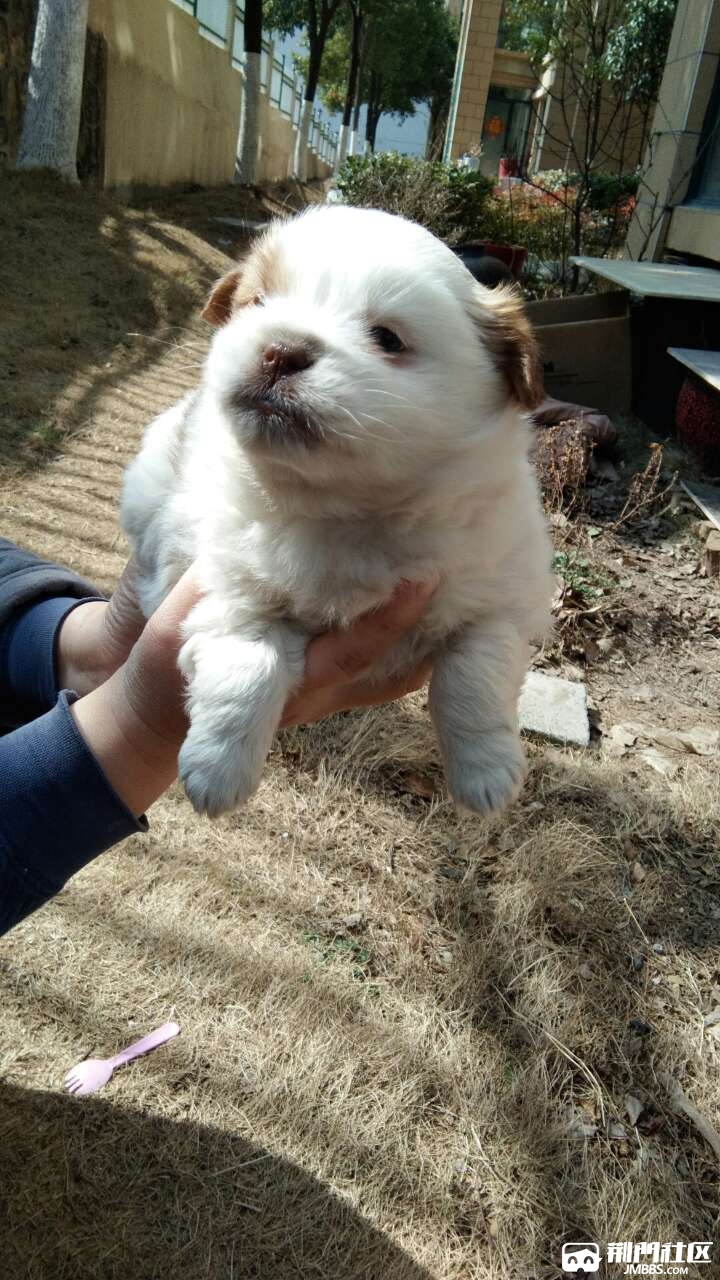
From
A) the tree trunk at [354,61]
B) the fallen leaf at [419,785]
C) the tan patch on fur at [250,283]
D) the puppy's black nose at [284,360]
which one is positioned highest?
the tree trunk at [354,61]

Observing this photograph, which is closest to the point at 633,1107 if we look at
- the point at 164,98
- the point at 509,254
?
the point at 509,254

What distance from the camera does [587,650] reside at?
4371 mm

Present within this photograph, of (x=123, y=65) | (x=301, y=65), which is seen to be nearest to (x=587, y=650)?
(x=123, y=65)

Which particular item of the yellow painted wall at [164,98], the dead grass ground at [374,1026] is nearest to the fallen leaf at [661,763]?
the dead grass ground at [374,1026]

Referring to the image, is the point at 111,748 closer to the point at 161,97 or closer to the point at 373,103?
the point at 161,97

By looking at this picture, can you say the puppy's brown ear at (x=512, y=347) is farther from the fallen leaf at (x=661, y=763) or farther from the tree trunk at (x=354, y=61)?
the tree trunk at (x=354, y=61)

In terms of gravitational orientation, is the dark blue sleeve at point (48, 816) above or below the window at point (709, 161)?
below

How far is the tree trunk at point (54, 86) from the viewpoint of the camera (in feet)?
26.6

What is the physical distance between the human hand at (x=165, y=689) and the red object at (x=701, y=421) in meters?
4.90

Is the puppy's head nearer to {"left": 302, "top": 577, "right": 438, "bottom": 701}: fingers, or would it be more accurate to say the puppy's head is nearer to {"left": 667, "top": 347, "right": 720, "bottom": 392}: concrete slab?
{"left": 302, "top": 577, "right": 438, "bottom": 701}: fingers

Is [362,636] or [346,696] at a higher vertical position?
[362,636]

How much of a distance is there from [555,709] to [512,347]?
231 centimetres

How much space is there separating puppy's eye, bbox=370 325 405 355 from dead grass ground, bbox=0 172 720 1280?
1925 millimetres

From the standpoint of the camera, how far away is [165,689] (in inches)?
72.7
